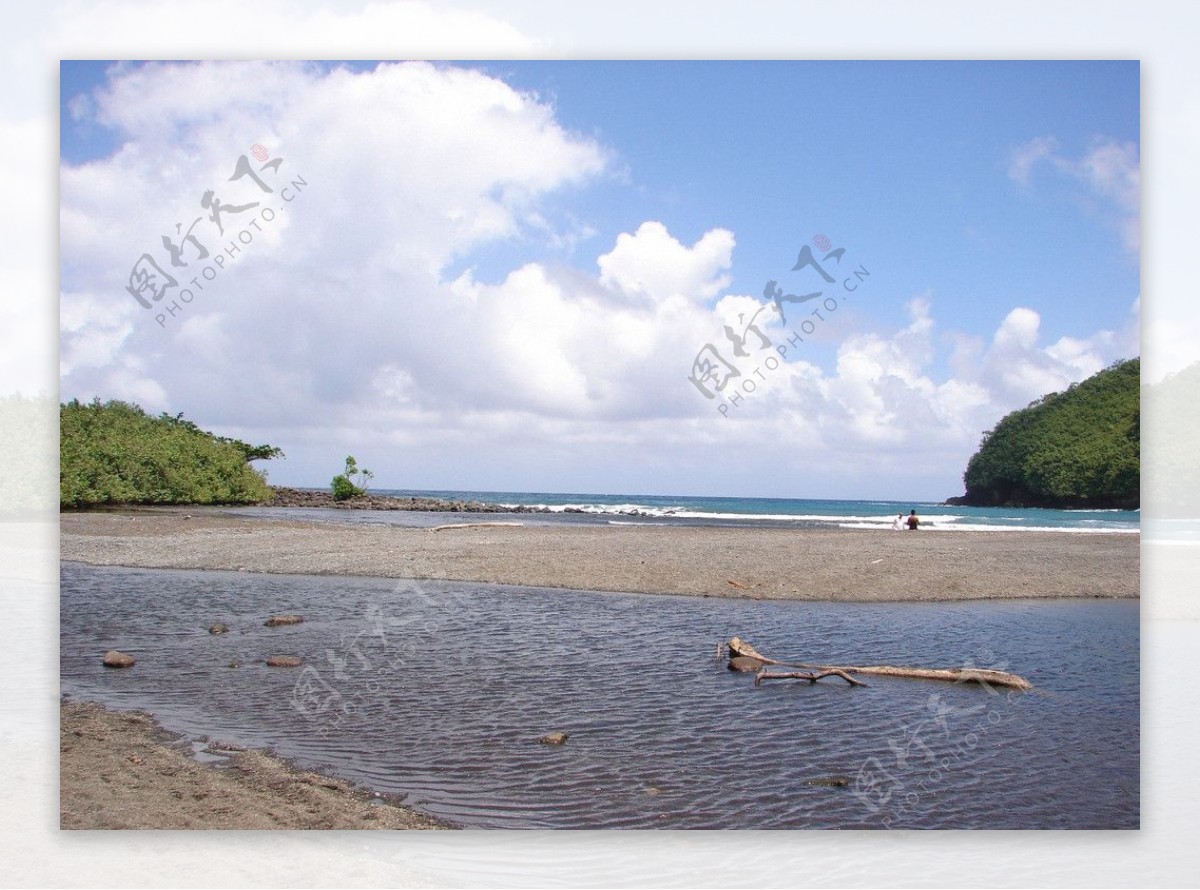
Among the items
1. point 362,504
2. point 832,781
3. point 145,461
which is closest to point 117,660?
point 832,781

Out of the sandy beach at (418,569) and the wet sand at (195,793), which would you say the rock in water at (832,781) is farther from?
the sandy beach at (418,569)

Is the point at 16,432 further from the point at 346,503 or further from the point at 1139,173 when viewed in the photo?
the point at 346,503

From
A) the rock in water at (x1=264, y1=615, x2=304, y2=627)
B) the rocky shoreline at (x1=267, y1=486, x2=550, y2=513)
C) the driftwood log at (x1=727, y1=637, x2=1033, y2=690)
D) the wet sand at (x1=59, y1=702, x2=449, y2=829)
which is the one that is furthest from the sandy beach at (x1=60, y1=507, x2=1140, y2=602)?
the rocky shoreline at (x1=267, y1=486, x2=550, y2=513)

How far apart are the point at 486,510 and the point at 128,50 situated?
38912mm

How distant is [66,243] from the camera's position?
23.7ft

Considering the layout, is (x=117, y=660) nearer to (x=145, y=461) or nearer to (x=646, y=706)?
(x=646, y=706)

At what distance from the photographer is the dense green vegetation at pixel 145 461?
12320mm

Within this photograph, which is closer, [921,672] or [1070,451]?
[921,672]

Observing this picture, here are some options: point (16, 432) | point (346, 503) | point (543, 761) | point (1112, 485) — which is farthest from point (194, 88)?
point (346, 503)

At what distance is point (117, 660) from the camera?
9156mm

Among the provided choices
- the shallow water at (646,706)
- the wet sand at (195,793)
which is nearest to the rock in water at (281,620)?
the shallow water at (646,706)

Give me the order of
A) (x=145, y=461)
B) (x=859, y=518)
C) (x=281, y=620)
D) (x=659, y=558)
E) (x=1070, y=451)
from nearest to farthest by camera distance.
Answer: (x=281, y=620) → (x=1070, y=451) → (x=659, y=558) → (x=145, y=461) → (x=859, y=518)

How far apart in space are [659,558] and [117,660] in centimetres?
1142

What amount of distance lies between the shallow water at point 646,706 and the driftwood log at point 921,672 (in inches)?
4.8
